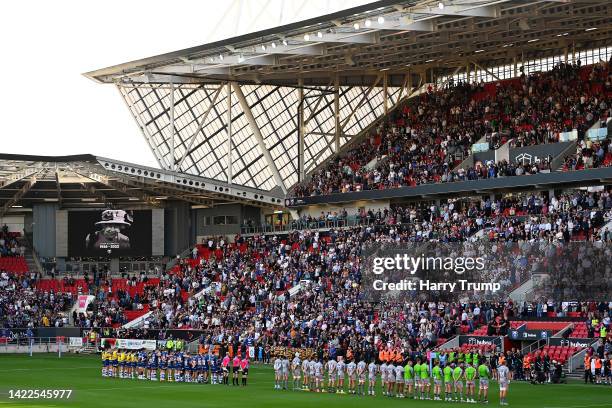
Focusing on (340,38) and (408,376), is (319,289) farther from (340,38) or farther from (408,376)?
(408,376)

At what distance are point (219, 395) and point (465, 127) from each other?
102ft

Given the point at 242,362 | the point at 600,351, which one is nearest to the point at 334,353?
the point at 242,362

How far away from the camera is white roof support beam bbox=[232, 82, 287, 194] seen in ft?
228

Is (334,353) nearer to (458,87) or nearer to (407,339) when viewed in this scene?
(407,339)

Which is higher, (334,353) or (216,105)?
(216,105)

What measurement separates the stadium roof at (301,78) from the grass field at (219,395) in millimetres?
17698

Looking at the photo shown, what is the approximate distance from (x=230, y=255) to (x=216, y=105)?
9.00 metres

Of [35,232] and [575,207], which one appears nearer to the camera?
[575,207]

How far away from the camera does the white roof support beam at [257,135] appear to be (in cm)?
6956

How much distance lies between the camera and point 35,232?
78.0 meters

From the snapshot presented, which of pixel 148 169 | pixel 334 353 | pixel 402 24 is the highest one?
pixel 402 24

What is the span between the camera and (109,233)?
7594 centimetres

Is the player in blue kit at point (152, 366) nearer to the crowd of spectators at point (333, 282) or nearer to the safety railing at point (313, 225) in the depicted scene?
the crowd of spectators at point (333, 282)

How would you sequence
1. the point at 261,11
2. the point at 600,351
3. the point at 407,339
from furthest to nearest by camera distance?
the point at 261,11, the point at 407,339, the point at 600,351
